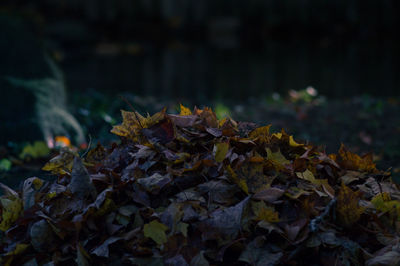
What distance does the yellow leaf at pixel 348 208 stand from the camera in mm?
1648

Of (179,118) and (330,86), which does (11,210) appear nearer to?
(179,118)

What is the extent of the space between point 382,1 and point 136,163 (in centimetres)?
1547

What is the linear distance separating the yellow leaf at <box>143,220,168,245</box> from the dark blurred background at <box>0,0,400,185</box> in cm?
147

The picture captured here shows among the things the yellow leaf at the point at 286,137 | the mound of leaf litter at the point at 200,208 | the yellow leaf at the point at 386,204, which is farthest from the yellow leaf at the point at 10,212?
the yellow leaf at the point at 386,204

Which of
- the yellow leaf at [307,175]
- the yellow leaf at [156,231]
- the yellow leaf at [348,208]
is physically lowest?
the yellow leaf at [156,231]

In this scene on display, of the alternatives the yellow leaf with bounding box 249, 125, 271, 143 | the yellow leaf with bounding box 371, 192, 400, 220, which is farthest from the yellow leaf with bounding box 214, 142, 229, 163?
the yellow leaf with bounding box 371, 192, 400, 220

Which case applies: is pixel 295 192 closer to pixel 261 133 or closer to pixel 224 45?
pixel 261 133

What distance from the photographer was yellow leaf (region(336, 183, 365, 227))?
5.41 ft

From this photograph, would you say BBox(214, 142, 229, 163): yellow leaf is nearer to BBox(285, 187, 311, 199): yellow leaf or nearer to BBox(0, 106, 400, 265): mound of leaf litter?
BBox(0, 106, 400, 265): mound of leaf litter

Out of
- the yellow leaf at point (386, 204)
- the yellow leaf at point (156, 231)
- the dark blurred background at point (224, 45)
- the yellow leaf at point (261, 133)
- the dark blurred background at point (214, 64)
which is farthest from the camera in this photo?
the dark blurred background at point (224, 45)

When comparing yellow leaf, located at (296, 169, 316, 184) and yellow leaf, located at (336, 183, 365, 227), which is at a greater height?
yellow leaf, located at (296, 169, 316, 184)

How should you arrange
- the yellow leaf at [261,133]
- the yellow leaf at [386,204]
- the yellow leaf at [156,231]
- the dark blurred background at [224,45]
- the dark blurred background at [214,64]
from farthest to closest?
the dark blurred background at [224,45], the dark blurred background at [214,64], the yellow leaf at [261,133], the yellow leaf at [386,204], the yellow leaf at [156,231]

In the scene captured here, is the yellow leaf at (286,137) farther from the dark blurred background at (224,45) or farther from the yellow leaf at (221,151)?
the dark blurred background at (224,45)

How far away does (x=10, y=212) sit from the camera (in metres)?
1.78
